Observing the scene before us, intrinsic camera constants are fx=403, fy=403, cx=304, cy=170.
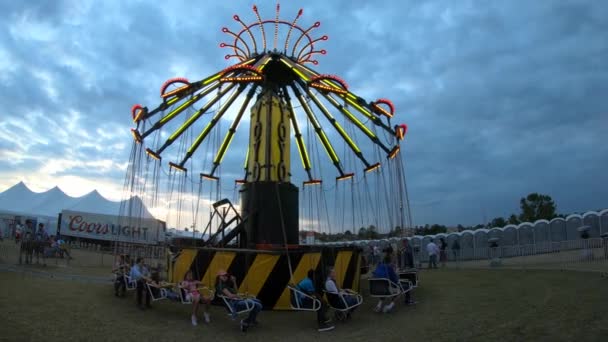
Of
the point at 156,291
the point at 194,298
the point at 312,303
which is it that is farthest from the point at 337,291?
the point at 156,291

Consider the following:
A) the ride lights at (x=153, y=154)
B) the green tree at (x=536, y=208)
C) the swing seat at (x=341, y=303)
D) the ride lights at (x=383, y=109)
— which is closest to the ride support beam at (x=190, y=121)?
the ride lights at (x=153, y=154)

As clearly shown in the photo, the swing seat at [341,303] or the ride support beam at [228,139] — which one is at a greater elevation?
the ride support beam at [228,139]

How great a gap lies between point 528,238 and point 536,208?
4709 centimetres

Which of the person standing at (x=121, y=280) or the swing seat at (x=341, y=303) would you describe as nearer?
the swing seat at (x=341, y=303)

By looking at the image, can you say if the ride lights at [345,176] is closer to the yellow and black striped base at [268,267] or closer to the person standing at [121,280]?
the yellow and black striped base at [268,267]

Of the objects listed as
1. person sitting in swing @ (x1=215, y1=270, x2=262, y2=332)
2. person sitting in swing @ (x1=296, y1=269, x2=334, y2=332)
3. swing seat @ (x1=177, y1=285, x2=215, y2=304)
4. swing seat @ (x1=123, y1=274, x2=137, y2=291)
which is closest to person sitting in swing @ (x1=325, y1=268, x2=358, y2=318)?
person sitting in swing @ (x1=296, y1=269, x2=334, y2=332)

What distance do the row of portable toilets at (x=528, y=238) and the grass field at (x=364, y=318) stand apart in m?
10.3

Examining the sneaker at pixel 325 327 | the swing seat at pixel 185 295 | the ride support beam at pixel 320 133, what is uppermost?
the ride support beam at pixel 320 133

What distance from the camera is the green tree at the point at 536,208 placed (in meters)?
63.9

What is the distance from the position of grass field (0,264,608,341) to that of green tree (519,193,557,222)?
60.3 metres

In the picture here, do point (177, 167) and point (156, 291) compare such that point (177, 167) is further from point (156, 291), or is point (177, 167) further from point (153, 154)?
point (156, 291)

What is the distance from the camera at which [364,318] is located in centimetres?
898

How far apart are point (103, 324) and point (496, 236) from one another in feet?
81.6

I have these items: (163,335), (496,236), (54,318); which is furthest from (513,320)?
(496,236)
